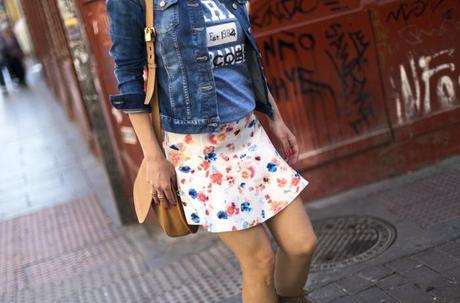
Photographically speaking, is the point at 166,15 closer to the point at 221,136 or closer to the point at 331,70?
the point at 221,136

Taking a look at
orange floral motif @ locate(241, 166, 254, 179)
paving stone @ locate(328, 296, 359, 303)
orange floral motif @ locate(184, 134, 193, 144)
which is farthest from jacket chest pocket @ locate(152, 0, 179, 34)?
paving stone @ locate(328, 296, 359, 303)

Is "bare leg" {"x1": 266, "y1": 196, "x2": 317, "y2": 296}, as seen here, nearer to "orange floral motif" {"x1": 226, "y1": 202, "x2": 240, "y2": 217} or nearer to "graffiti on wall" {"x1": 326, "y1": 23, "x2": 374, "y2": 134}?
"orange floral motif" {"x1": 226, "y1": 202, "x2": 240, "y2": 217}

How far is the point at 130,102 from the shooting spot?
2.21 m

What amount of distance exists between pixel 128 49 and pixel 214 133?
1.52 ft

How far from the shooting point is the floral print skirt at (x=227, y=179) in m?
2.29

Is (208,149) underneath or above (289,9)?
underneath

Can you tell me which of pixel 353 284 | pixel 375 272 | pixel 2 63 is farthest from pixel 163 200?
pixel 2 63

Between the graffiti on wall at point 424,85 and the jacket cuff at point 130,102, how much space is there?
2944mm

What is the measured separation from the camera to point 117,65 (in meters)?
2.21

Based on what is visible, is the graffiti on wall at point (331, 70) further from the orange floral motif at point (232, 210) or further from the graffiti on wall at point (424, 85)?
the orange floral motif at point (232, 210)

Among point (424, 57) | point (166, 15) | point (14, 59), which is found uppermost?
point (166, 15)

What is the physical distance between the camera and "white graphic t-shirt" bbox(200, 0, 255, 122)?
2.23m

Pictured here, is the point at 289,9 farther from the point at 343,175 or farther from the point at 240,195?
the point at 240,195

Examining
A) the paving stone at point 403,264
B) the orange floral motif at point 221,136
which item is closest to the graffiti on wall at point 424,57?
the paving stone at point 403,264
